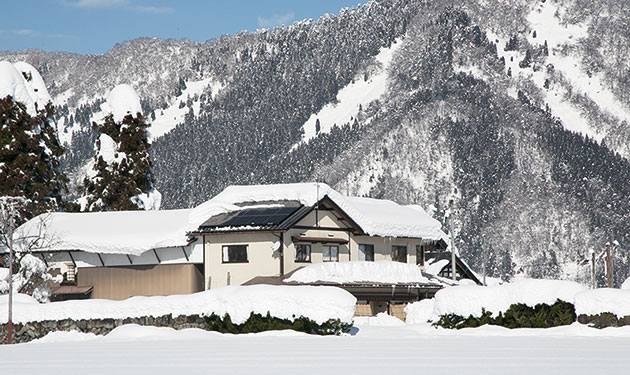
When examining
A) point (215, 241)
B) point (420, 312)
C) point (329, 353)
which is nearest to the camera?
point (329, 353)

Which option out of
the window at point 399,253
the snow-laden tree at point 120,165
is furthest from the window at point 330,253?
the snow-laden tree at point 120,165

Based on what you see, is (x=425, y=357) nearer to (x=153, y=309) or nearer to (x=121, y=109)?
(x=153, y=309)

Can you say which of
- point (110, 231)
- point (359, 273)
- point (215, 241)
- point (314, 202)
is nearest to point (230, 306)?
point (359, 273)

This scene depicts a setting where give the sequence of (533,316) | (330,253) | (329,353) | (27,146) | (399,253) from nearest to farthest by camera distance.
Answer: (329,353) < (533,316) < (330,253) < (399,253) < (27,146)

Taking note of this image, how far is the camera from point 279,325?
1344 inches

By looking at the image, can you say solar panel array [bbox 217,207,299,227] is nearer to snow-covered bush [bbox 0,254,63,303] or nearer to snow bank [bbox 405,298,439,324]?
snow bank [bbox 405,298,439,324]

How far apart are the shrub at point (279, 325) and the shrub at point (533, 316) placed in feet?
18.2

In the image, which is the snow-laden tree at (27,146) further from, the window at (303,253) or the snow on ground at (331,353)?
the snow on ground at (331,353)

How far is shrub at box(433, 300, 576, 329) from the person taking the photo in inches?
1358

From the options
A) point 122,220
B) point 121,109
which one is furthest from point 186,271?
point 121,109

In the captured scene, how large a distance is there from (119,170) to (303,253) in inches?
815

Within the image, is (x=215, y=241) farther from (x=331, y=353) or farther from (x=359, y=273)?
(x=331, y=353)

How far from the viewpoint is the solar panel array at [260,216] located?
185ft

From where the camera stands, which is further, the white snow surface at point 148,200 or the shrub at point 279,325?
the white snow surface at point 148,200
